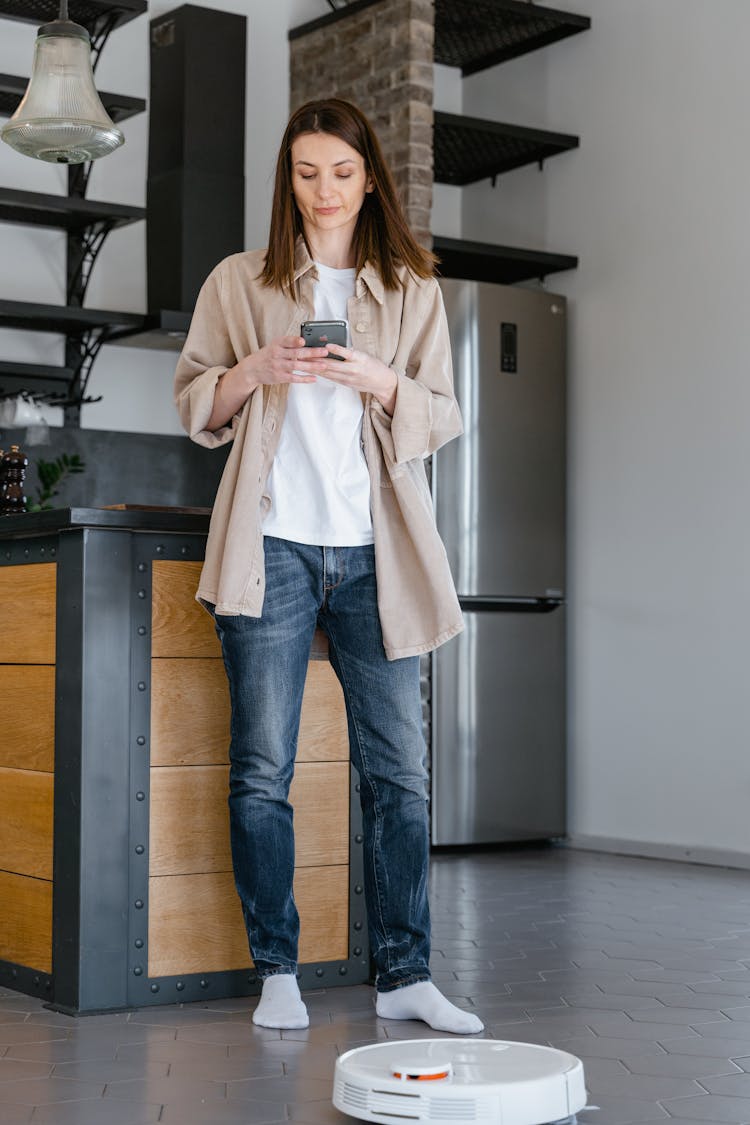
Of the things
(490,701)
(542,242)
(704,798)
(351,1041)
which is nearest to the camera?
(351,1041)

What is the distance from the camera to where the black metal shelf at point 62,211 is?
4.93 metres

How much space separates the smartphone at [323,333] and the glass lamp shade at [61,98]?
130cm

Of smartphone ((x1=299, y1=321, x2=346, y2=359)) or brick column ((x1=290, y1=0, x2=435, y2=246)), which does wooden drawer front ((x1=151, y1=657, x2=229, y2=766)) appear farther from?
brick column ((x1=290, y1=0, x2=435, y2=246))

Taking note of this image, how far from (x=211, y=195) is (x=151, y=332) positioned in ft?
1.87

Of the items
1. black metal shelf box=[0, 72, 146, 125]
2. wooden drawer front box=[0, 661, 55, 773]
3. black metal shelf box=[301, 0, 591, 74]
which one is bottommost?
wooden drawer front box=[0, 661, 55, 773]

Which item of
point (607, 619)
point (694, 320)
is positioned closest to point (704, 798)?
point (607, 619)

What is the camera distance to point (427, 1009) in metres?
2.65

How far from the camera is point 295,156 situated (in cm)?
270

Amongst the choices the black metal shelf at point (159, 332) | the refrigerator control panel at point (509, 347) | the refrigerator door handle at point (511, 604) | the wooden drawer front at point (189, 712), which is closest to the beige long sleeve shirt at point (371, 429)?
the wooden drawer front at point (189, 712)

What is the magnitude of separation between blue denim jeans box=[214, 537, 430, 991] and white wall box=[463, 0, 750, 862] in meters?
2.51

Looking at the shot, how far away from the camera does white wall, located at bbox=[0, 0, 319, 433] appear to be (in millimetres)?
5367

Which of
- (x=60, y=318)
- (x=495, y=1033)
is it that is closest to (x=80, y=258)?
(x=60, y=318)

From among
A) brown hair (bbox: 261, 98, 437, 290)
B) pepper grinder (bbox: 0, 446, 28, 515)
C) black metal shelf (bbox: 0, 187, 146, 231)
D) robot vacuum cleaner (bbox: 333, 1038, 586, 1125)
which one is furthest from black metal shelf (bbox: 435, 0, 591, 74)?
robot vacuum cleaner (bbox: 333, 1038, 586, 1125)

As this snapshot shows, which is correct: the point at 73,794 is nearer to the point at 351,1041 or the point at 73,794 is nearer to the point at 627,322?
the point at 351,1041
